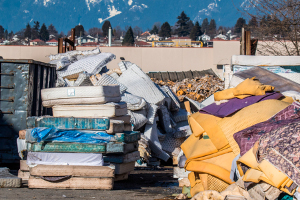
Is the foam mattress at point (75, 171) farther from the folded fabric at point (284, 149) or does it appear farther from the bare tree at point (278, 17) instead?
the bare tree at point (278, 17)

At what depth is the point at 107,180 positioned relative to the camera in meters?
4.18

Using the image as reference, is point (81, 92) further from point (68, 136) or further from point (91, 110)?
point (68, 136)

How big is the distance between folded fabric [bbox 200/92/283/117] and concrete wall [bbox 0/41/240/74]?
2625 cm

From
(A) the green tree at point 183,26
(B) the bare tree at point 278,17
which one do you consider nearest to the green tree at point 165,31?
(A) the green tree at point 183,26

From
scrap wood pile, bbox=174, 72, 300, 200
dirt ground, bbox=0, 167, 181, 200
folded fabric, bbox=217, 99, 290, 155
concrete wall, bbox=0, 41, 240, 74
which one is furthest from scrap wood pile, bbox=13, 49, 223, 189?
concrete wall, bbox=0, 41, 240, 74

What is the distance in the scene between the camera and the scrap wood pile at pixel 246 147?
2.87 m

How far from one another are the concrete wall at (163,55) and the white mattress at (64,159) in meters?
26.2

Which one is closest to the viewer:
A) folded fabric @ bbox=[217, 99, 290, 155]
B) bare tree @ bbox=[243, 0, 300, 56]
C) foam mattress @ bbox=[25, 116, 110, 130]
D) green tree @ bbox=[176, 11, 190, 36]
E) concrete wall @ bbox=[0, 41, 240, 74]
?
folded fabric @ bbox=[217, 99, 290, 155]

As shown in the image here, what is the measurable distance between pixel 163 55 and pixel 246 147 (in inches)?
1122

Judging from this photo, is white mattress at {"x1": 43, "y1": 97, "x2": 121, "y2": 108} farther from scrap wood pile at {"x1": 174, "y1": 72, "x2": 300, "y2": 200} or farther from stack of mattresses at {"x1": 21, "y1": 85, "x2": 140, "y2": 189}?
scrap wood pile at {"x1": 174, "y1": 72, "x2": 300, "y2": 200}

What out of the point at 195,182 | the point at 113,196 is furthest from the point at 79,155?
the point at 195,182

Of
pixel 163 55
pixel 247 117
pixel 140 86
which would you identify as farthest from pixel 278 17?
pixel 163 55

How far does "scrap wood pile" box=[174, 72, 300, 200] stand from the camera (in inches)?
113

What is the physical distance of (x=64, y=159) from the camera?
4.27m
